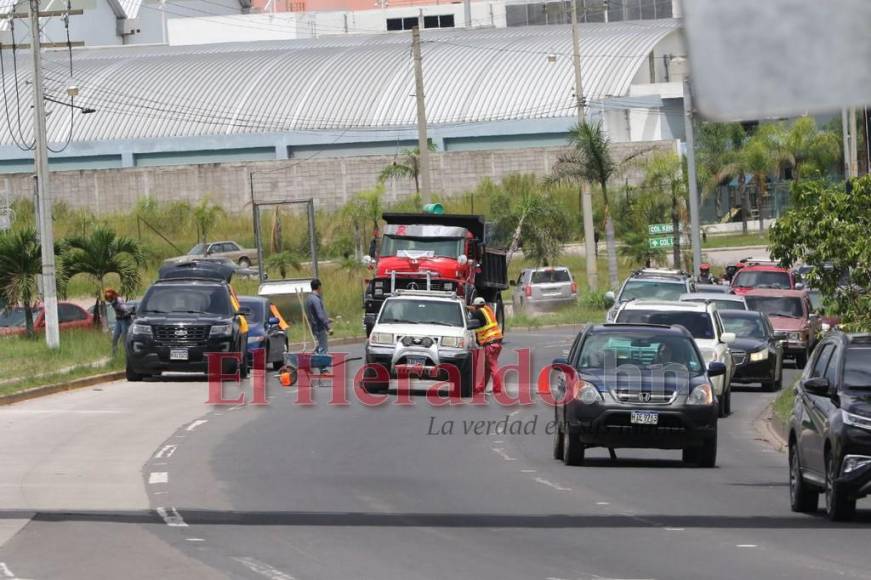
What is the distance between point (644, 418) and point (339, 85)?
72.9 metres

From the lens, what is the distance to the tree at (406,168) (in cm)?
7275

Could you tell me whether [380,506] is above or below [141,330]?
below

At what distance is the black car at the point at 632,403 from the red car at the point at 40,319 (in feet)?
79.2

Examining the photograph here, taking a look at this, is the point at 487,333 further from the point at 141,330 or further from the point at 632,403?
the point at 632,403

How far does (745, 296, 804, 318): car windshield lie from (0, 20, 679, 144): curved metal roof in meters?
45.7

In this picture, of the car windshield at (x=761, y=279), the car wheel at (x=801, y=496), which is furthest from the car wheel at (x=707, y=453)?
the car windshield at (x=761, y=279)

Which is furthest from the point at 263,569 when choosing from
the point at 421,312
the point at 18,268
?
the point at 18,268

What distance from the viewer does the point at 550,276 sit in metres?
57.0

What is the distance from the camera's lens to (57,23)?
108938 millimetres

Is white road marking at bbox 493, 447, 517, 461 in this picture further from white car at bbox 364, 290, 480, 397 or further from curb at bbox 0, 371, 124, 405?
curb at bbox 0, 371, 124, 405

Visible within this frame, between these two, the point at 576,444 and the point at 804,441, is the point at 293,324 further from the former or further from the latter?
the point at 804,441

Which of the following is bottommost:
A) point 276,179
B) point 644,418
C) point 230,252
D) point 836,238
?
point 644,418

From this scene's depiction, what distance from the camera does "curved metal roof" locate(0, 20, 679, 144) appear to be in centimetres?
8656

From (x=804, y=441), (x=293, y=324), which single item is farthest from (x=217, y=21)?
(x=804, y=441)
